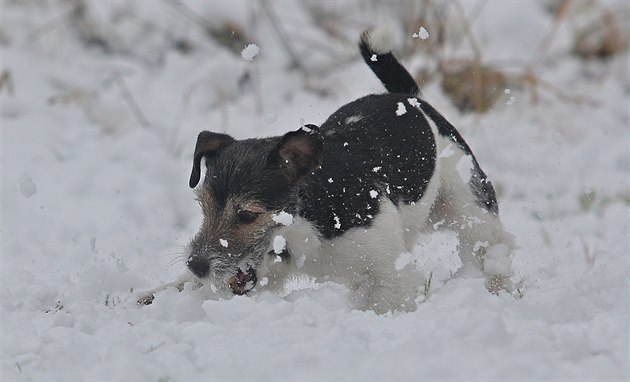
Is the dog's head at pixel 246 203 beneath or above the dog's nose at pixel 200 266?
above

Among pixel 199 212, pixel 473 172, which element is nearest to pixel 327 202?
pixel 473 172

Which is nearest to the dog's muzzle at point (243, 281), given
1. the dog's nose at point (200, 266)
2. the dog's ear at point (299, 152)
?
the dog's nose at point (200, 266)

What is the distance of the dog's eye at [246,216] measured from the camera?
363 centimetres

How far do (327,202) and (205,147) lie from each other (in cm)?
52

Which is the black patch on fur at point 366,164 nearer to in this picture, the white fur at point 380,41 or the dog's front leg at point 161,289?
the white fur at point 380,41

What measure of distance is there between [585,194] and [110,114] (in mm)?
3557

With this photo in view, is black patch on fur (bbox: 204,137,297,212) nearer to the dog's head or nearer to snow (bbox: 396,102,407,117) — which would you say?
the dog's head

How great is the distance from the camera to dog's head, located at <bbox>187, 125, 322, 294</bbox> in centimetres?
361

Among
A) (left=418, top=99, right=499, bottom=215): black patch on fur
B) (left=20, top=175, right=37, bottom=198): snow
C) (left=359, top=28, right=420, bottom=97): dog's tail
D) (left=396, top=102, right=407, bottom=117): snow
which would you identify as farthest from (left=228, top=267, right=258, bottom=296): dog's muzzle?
(left=20, top=175, right=37, bottom=198): snow

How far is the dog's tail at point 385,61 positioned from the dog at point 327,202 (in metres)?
0.25

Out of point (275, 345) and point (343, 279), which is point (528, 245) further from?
point (275, 345)

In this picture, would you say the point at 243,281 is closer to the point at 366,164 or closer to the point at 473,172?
the point at 366,164

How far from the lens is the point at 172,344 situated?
3150mm

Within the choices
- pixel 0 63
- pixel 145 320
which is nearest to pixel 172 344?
pixel 145 320
